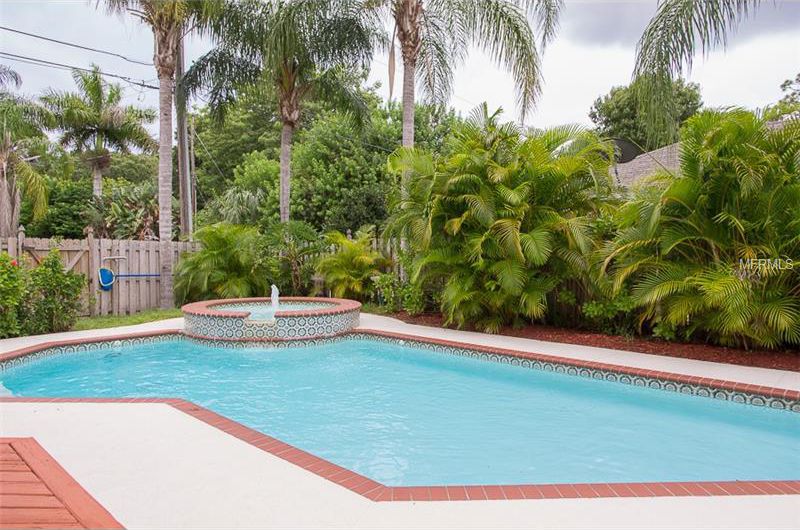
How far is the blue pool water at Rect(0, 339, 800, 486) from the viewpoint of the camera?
3812 mm

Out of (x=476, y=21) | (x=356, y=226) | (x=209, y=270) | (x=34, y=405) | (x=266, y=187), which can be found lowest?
(x=34, y=405)

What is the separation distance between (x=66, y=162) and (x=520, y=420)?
90.2 feet

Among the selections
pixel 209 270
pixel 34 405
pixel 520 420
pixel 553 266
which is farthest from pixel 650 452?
pixel 209 270

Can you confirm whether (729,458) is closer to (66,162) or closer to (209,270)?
(209,270)

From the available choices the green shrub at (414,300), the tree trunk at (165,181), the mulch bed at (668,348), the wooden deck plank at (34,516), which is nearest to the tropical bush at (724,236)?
the mulch bed at (668,348)

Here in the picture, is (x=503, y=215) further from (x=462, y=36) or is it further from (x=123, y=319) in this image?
(x=123, y=319)

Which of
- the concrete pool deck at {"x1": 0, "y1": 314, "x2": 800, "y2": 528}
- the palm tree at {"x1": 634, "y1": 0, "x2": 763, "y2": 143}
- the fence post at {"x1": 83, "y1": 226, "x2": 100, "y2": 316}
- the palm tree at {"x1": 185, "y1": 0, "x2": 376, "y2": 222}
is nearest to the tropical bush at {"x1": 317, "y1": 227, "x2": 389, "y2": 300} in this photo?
the palm tree at {"x1": 185, "y1": 0, "x2": 376, "y2": 222}

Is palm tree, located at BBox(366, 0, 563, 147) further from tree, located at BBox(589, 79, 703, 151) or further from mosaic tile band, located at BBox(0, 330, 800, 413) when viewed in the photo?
tree, located at BBox(589, 79, 703, 151)

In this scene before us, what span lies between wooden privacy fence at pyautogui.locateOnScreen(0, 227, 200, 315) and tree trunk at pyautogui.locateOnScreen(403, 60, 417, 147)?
634 cm

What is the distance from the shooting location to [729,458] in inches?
156

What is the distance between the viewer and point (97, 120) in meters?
20.1

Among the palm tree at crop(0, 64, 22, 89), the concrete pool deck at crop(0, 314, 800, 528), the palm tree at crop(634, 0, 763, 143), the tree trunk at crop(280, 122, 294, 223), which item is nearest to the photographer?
the concrete pool deck at crop(0, 314, 800, 528)

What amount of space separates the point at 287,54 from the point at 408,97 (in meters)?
3.15

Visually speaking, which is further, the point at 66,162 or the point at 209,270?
the point at 66,162
